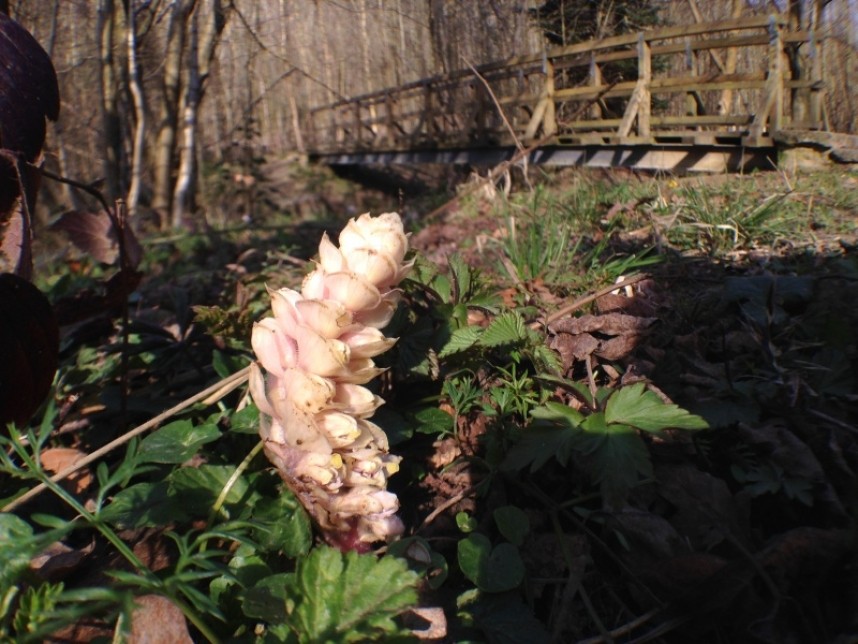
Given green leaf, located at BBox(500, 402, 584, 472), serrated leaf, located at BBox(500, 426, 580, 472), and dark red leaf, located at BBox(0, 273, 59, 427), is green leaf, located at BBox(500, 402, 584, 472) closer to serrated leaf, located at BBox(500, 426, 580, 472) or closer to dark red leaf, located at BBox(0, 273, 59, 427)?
serrated leaf, located at BBox(500, 426, 580, 472)

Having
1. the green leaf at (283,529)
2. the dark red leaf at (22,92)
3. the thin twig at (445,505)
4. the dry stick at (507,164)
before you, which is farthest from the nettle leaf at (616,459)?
the dry stick at (507,164)

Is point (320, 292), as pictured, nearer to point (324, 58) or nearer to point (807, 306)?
point (807, 306)

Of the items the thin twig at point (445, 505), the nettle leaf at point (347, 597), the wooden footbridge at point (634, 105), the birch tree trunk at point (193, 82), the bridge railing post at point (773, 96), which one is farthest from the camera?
the birch tree trunk at point (193, 82)

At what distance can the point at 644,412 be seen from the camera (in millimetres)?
944

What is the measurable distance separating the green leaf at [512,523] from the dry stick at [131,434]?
539 mm

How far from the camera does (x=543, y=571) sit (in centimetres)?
95

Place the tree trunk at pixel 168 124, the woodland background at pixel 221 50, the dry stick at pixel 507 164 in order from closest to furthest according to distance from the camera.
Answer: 1. the dry stick at pixel 507 164
2. the woodland background at pixel 221 50
3. the tree trunk at pixel 168 124

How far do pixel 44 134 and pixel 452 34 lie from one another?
10192mm

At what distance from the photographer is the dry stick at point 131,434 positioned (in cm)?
94

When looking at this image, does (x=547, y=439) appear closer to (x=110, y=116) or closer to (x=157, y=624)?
(x=157, y=624)

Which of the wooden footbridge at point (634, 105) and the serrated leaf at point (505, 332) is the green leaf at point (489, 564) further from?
the wooden footbridge at point (634, 105)

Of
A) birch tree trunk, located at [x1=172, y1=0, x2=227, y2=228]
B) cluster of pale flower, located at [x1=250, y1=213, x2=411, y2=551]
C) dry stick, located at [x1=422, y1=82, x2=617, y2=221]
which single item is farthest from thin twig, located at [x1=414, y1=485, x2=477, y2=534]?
birch tree trunk, located at [x1=172, y1=0, x2=227, y2=228]

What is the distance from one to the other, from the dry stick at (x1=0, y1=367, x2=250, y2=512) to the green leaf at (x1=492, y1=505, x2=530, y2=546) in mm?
539

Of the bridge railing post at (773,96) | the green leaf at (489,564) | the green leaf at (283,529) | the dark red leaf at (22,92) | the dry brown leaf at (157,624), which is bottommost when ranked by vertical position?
the green leaf at (489,564)
